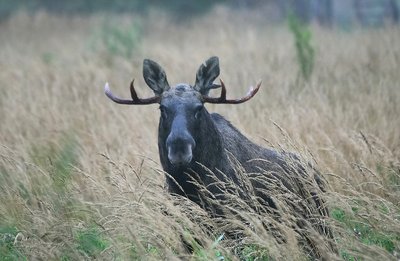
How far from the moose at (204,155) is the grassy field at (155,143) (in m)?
0.17

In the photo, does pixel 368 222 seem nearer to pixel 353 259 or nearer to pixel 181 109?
pixel 353 259

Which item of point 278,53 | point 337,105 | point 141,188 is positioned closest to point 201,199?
point 141,188

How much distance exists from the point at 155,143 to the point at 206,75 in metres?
2.06

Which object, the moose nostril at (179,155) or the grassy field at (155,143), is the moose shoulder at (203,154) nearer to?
the moose nostril at (179,155)

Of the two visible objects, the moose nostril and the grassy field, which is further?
the moose nostril

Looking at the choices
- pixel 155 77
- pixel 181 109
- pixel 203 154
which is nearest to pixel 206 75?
pixel 155 77

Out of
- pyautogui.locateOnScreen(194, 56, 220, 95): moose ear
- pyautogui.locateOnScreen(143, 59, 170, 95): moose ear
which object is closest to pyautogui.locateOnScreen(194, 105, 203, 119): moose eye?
pyautogui.locateOnScreen(194, 56, 220, 95): moose ear

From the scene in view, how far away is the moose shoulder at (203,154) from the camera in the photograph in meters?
5.37

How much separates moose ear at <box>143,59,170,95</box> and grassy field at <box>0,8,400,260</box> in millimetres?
611

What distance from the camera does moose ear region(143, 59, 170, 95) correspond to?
5840mm

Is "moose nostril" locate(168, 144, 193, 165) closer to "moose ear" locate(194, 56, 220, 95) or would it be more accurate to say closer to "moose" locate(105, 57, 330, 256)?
"moose" locate(105, 57, 330, 256)

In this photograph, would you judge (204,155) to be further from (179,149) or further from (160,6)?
(160,6)

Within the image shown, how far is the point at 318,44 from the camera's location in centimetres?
1431

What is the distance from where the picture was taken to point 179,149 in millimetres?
5223
